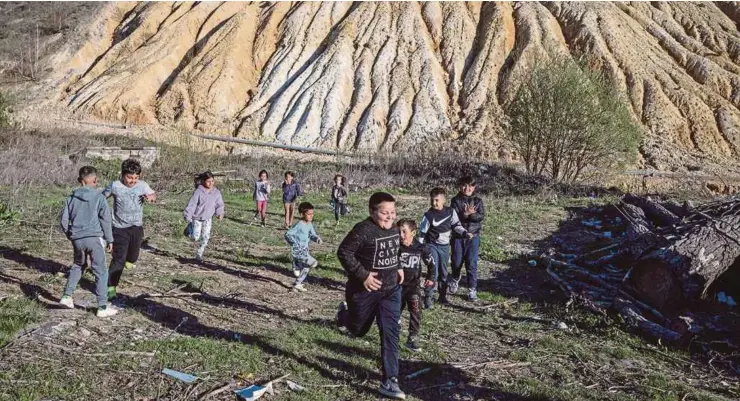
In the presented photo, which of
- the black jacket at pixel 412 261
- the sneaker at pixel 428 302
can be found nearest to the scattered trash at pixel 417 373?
the black jacket at pixel 412 261

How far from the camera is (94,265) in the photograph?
21.8ft

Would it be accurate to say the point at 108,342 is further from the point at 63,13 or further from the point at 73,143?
the point at 63,13

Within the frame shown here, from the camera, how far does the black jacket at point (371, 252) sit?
5.26 meters

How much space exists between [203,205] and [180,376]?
5278mm

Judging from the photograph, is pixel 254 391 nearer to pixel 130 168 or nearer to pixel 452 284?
pixel 130 168

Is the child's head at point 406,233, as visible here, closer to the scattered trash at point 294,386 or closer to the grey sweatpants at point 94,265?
the scattered trash at point 294,386

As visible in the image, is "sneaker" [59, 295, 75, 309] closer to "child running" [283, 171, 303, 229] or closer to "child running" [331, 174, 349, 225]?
A: "child running" [283, 171, 303, 229]

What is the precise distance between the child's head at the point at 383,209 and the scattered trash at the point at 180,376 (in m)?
2.17

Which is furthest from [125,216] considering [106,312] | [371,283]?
[371,283]

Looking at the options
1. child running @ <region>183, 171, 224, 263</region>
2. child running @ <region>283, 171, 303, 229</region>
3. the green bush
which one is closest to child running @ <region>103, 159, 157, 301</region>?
child running @ <region>183, 171, 224, 263</region>

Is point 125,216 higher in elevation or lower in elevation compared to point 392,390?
higher

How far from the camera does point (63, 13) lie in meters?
59.4

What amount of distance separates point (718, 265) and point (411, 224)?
4.74m

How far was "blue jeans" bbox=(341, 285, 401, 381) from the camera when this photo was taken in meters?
5.23
